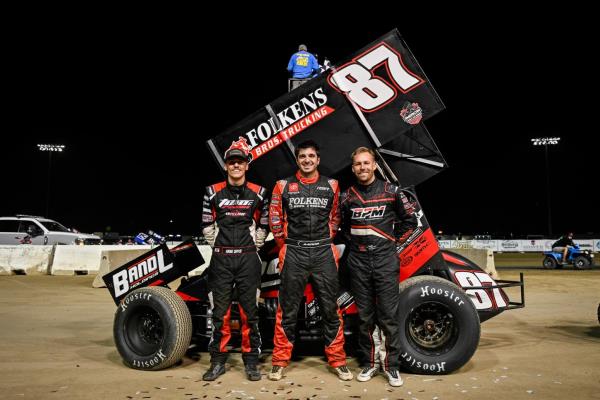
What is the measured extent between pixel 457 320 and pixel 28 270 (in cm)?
1389

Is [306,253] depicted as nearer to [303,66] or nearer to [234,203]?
[234,203]

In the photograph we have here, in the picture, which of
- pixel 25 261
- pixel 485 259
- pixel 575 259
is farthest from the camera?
pixel 575 259

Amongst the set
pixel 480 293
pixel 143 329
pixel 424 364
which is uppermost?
pixel 480 293

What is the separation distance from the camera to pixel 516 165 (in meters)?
50.7

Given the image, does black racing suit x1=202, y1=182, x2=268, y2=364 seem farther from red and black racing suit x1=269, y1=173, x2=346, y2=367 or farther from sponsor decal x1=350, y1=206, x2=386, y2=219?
sponsor decal x1=350, y1=206, x2=386, y2=219

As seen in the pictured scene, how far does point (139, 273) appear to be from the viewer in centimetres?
484

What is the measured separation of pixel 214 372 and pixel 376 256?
1650 mm

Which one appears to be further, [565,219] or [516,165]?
[516,165]

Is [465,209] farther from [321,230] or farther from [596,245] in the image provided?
[321,230]

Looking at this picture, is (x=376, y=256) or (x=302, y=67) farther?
(x=302, y=67)

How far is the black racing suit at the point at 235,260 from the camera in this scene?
4.20m

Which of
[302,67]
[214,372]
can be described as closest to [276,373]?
[214,372]

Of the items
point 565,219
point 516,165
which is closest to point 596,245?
point 565,219

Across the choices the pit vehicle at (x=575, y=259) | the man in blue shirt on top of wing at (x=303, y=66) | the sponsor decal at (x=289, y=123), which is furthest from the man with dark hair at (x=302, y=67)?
the pit vehicle at (x=575, y=259)
